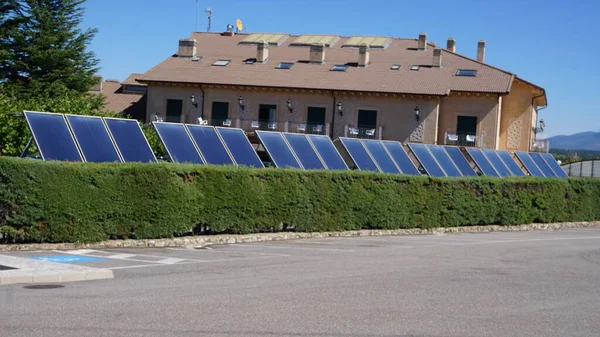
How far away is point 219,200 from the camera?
20.9 metres

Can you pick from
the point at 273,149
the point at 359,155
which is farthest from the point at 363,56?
the point at 273,149

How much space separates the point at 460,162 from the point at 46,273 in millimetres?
22802

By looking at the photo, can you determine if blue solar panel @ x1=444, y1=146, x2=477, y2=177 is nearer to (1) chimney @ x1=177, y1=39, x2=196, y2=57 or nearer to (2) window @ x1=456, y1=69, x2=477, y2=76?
(2) window @ x1=456, y1=69, x2=477, y2=76

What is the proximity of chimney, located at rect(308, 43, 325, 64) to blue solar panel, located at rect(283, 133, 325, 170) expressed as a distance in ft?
99.0

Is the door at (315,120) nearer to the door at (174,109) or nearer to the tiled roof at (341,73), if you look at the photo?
the tiled roof at (341,73)

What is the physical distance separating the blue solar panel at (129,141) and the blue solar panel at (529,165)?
2323 centimetres

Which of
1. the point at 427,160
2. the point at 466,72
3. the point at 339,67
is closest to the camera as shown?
the point at 427,160

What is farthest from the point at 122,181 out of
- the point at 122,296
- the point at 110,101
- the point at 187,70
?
the point at 110,101

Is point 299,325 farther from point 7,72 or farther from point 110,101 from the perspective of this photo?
point 110,101

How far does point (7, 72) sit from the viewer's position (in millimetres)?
48250

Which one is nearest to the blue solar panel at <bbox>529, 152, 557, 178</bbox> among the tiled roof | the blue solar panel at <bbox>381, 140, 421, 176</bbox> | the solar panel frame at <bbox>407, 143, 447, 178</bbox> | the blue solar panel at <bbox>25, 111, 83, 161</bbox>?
the tiled roof

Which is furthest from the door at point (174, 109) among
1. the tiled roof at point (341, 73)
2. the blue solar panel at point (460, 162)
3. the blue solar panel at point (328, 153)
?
the blue solar panel at point (328, 153)

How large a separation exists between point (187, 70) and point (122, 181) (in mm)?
38248

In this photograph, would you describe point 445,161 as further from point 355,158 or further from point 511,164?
point 511,164
